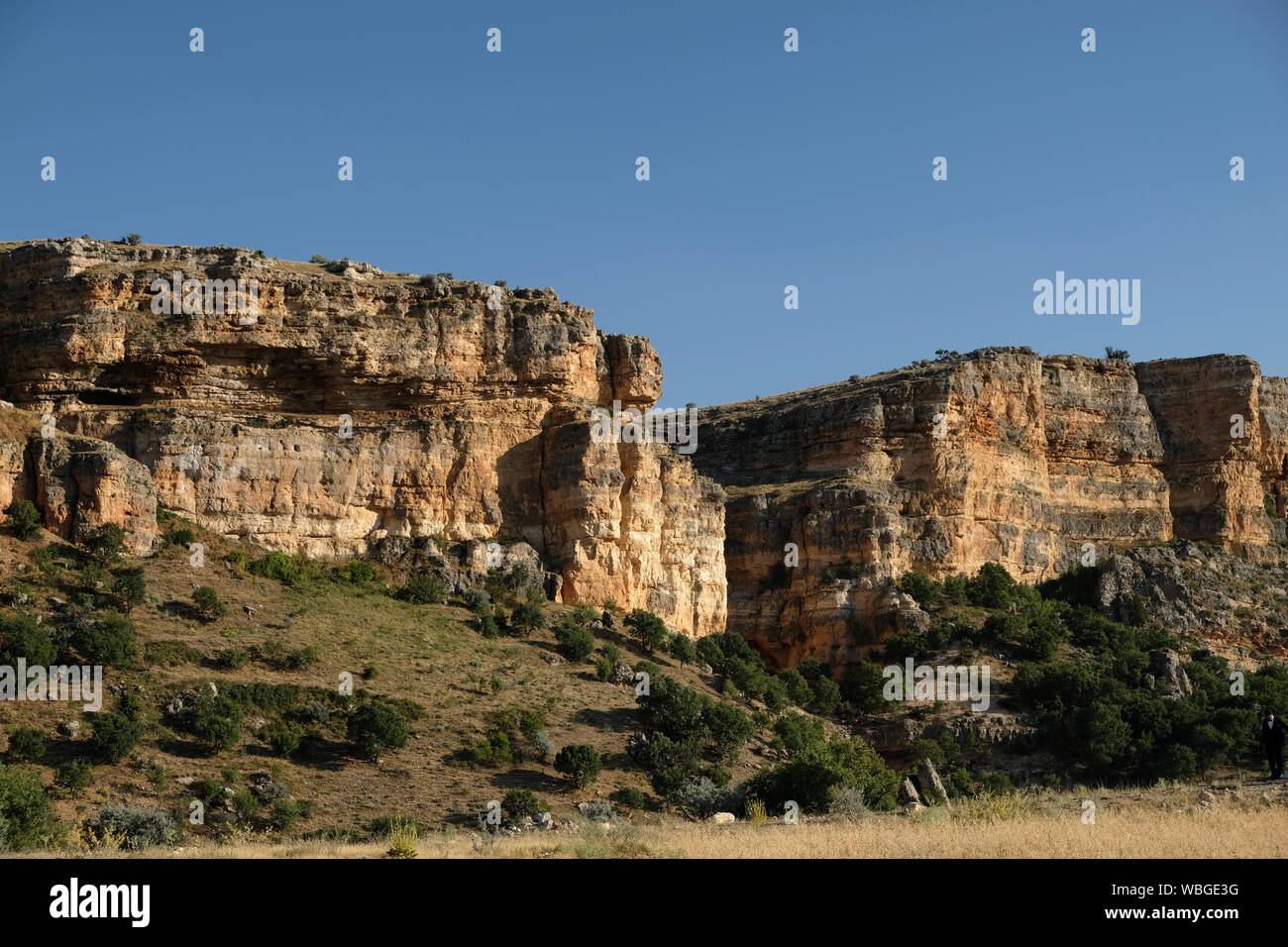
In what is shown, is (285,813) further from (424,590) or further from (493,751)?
(424,590)

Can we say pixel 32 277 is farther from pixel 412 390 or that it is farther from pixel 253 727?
pixel 253 727

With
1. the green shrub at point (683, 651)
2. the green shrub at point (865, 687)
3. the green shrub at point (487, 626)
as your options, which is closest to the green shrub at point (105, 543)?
the green shrub at point (487, 626)

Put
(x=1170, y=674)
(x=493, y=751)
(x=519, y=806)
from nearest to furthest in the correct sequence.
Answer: (x=519, y=806) < (x=493, y=751) < (x=1170, y=674)

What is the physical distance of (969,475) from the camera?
60719 millimetres

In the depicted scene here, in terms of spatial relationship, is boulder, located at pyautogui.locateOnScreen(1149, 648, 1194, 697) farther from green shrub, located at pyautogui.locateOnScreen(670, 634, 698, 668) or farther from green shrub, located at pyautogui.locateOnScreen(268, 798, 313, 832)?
green shrub, located at pyautogui.locateOnScreen(268, 798, 313, 832)

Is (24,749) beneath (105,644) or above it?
beneath

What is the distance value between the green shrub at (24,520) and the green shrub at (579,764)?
16.0 metres

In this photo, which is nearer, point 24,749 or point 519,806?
point 24,749

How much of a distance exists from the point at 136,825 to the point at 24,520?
1440cm

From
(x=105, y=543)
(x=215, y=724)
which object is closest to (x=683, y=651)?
(x=215, y=724)

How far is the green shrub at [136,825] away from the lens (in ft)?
87.7

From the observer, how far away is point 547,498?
160 feet

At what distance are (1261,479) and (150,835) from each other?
194 ft
